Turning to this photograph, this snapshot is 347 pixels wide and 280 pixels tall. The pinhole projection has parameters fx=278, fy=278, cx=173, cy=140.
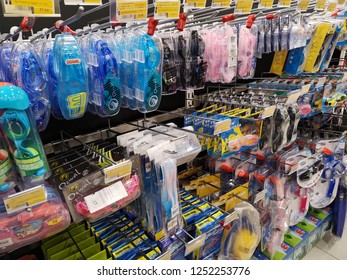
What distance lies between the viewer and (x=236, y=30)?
1388 millimetres

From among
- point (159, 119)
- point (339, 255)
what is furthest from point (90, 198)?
point (339, 255)

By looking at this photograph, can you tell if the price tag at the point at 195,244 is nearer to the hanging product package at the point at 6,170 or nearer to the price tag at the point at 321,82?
the hanging product package at the point at 6,170

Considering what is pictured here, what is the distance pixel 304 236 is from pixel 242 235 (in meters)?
0.74

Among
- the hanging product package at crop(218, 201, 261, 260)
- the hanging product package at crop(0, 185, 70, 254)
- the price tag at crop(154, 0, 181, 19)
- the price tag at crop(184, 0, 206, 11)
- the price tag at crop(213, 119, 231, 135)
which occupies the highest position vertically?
the price tag at crop(184, 0, 206, 11)

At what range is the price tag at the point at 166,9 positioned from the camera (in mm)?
910

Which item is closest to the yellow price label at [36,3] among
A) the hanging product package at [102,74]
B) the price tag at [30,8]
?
the price tag at [30,8]

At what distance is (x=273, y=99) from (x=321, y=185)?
0.95m

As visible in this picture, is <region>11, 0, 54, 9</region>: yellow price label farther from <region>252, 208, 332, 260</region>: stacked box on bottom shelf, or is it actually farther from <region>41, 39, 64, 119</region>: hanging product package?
<region>252, 208, 332, 260</region>: stacked box on bottom shelf

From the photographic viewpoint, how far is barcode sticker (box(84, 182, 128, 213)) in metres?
0.87

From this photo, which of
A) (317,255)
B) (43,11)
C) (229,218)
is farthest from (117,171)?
(317,255)

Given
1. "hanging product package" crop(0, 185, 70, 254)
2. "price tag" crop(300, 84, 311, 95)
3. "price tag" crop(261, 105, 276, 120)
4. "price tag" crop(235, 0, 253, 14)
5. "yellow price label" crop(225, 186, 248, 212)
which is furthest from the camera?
"price tag" crop(300, 84, 311, 95)

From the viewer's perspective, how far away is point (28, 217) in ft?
2.53

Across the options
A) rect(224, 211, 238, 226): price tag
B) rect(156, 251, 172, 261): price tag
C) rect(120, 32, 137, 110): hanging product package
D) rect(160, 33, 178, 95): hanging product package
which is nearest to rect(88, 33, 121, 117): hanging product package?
rect(120, 32, 137, 110): hanging product package

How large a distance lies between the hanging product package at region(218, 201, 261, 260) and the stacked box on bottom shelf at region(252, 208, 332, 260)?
368 millimetres
